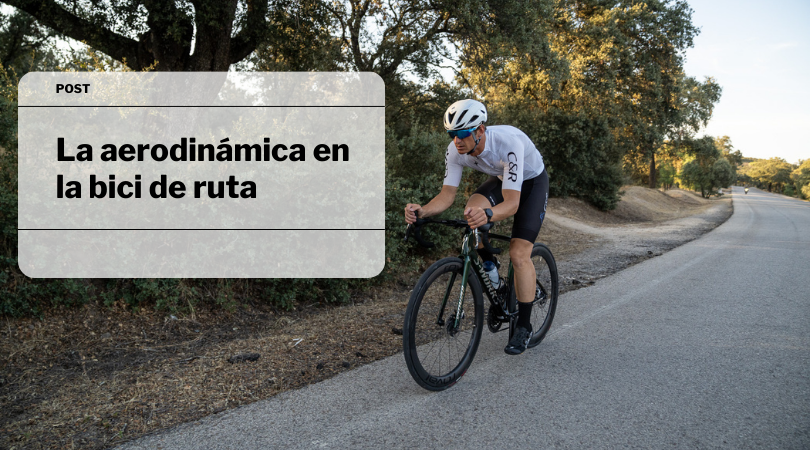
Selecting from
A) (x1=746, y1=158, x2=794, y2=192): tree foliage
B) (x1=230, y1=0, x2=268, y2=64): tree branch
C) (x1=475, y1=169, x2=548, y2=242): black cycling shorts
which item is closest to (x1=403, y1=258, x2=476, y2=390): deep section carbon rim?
(x1=475, y1=169, x2=548, y2=242): black cycling shorts

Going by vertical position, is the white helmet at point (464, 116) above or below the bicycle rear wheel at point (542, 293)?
Result: above

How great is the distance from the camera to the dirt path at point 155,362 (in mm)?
3145

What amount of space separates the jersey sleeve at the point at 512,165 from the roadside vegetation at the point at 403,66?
342 centimetres

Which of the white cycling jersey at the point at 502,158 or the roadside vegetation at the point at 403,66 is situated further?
the roadside vegetation at the point at 403,66

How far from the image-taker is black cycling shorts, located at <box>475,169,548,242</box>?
411 centimetres

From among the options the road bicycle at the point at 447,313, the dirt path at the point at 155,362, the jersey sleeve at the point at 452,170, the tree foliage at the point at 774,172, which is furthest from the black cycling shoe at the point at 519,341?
the tree foliage at the point at 774,172

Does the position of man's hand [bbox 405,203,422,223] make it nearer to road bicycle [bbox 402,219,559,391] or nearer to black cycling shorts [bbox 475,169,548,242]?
road bicycle [bbox 402,219,559,391]

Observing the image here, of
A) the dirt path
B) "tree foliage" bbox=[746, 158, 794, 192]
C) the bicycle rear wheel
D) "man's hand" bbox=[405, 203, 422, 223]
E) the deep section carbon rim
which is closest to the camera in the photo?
the dirt path

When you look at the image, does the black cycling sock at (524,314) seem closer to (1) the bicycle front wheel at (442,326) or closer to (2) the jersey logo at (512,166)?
(1) the bicycle front wheel at (442,326)

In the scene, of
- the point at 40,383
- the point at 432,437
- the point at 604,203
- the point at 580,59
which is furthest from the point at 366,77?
the point at 604,203

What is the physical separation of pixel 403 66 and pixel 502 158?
39.4ft

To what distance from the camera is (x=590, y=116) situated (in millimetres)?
23531

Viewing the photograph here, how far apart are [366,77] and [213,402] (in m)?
11.0

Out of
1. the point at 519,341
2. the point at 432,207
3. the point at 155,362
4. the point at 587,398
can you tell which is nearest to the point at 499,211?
the point at 432,207
